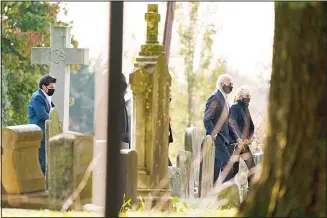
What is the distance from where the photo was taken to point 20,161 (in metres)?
13.5

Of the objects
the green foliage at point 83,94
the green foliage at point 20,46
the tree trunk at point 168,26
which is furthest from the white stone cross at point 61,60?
the green foliage at point 83,94

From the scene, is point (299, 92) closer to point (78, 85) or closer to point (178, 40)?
point (178, 40)

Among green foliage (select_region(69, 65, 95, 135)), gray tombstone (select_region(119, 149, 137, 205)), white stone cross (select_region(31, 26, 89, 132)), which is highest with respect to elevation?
white stone cross (select_region(31, 26, 89, 132))

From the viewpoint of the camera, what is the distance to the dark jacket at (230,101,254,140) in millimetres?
18359

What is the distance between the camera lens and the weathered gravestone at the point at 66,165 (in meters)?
11.6

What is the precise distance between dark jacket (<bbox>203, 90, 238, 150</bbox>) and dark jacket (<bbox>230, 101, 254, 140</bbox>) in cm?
16

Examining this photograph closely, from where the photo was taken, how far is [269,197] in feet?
31.0

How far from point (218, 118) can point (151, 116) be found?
137 inches

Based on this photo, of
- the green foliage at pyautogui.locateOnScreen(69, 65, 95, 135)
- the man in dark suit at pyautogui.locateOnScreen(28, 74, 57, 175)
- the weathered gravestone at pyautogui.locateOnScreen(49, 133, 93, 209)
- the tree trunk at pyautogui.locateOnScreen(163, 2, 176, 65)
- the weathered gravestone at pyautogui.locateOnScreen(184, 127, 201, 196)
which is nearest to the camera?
the weathered gravestone at pyautogui.locateOnScreen(49, 133, 93, 209)

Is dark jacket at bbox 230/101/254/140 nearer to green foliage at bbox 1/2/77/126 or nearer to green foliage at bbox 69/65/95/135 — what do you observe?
green foliage at bbox 1/2/77/126

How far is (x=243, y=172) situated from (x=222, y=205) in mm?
6789

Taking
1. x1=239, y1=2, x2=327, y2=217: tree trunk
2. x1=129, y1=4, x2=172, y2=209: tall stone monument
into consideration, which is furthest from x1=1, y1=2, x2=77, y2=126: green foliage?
x1=239, y1=2, x2=327, y2=217: tree trunk

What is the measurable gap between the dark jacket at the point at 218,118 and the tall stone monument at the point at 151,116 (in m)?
3.17

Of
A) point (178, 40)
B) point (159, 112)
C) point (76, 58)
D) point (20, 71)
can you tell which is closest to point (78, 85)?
point (178, 40)
